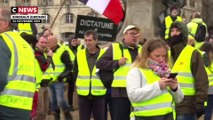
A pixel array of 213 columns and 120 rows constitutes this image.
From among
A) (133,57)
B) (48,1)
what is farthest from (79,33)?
(48,1)

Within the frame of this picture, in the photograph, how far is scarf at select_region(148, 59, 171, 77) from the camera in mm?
5777

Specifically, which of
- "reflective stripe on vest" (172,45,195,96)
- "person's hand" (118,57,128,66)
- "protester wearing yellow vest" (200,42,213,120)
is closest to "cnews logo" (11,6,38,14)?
"protester wearing yellow vest" (200,42,213,120)

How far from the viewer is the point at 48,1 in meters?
72.9

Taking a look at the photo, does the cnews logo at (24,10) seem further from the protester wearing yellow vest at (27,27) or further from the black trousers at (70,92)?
the black trousers at (70,92)

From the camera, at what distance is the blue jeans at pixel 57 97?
1154 cm

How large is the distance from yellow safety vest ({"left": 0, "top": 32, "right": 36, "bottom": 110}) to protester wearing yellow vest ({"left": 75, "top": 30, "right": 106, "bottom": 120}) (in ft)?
10.6

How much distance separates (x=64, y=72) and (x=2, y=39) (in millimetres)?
6198

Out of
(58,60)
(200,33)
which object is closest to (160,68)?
(58,60)

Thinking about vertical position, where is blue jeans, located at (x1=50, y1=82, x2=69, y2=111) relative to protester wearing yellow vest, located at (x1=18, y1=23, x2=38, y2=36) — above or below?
below

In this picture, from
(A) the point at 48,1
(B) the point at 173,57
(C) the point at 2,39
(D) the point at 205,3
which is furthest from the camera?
(A) the point at 48,1

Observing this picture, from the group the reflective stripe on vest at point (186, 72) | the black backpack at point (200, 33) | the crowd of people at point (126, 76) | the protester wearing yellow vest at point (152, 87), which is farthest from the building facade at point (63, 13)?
the protester wearing yellow vest at point (152, 87)

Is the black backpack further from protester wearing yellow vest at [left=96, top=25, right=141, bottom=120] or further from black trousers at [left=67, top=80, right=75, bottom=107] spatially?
protester wearing yellow vest at [left=96, top=25, right=141, bottom=120]

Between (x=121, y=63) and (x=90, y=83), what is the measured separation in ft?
4.94

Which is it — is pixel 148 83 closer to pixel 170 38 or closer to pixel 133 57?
pixel 170 38
